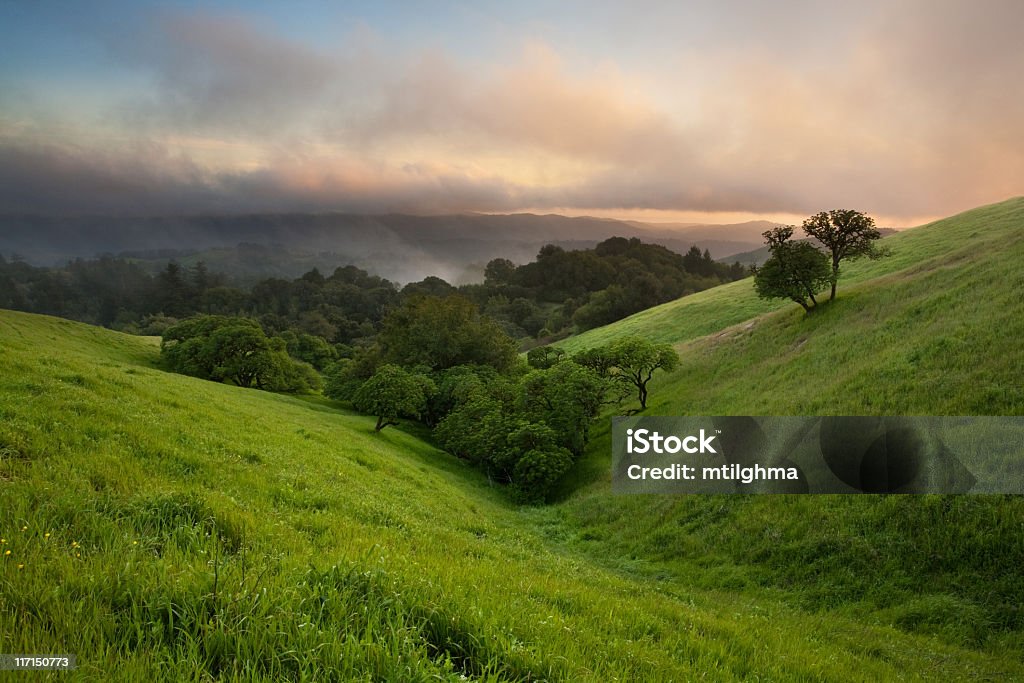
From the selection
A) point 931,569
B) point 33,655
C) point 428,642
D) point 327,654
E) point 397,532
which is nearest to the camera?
point 33,655

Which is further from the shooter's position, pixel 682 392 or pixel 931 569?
pixel 682 392

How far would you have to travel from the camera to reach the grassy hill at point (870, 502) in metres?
12.9

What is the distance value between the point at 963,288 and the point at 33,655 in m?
40.8

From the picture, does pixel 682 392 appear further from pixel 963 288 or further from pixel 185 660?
pixel 185 660

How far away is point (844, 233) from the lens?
130 ft

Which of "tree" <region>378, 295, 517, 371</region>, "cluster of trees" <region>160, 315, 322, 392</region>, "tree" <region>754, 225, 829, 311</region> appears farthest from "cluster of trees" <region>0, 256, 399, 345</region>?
"tree" <region>754, 225, 829, 311</region>

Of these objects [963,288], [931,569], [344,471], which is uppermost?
[963,288]

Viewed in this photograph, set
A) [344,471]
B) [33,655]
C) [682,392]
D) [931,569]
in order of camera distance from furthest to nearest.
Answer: [682,392]
[344,471]
[931,569]
[33,655]

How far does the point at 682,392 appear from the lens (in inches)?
1585

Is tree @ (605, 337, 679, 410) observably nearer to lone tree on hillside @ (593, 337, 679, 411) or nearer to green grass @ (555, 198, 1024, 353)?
lone tree on hillside @ (593, 337, 679, 411)

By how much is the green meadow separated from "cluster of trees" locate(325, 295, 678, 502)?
602 cm

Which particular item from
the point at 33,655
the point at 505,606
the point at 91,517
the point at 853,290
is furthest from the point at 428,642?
the point at 853,290

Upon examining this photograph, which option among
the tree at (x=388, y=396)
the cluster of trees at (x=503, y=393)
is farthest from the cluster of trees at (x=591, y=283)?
the tree at (x=388, y=396)

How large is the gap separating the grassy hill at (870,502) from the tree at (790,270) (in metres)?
2.42
